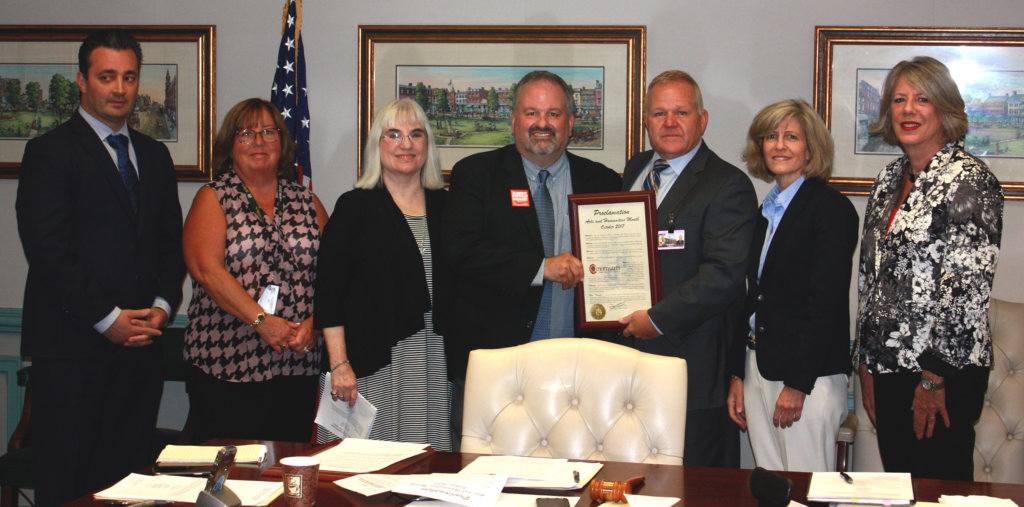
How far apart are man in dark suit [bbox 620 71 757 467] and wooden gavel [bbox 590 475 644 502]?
1.31 m

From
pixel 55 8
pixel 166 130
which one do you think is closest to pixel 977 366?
pixel 166 130

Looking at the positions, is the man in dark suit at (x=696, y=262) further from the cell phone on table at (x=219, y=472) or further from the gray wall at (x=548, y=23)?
the cell phone on table at (x=219, y=472)

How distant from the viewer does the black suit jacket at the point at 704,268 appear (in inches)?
126

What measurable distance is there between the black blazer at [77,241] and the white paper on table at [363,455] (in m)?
1.59

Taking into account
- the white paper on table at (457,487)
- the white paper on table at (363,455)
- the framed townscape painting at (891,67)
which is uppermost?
the framed townscape painting at (891,67)

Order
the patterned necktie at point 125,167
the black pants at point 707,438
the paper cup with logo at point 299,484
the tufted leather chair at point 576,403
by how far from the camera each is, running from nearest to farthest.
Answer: the paper cup with logo at point 299,484 → the tufted leather chair at point 576,403 → the black pants at point 707,438 → the patterned necktie at point 125,167

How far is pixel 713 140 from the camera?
445 cm

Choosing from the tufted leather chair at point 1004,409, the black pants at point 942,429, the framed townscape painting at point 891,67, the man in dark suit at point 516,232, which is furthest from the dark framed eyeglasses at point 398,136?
the tufted leather chair at point 1004,409

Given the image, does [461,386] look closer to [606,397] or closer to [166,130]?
[606,397]

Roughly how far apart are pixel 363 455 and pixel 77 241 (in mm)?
1909

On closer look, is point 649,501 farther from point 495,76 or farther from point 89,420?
point 495,76

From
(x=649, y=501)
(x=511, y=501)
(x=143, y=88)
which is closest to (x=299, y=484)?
(x=511, y=501)

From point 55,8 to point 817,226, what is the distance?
4.31 m

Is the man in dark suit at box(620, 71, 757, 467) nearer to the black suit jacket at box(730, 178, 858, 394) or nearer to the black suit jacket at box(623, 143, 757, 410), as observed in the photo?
the black suit jacket at box(623, 143, 757, 410)
